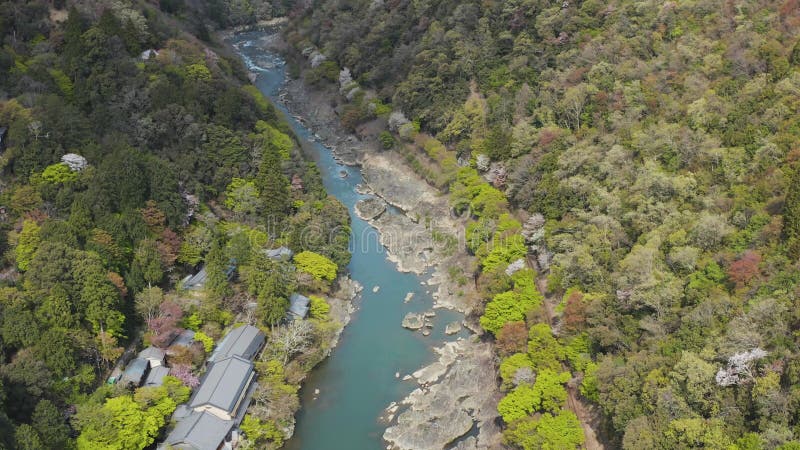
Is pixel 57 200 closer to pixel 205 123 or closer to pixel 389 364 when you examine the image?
pixel 205 123

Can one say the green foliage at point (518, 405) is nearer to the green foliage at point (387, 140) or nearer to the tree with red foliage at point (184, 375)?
the tree with red foliage at point (184, 375)

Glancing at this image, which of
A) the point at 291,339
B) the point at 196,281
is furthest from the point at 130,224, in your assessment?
the point at 291,339

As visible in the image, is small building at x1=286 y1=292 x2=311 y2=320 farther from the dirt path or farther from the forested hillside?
the dirt path

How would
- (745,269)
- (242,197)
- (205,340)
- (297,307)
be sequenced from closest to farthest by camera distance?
(745,269), (205,340), (297,307), (242,197)

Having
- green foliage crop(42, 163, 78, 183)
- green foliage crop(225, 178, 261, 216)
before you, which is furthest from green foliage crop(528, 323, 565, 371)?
green foliage crop(42, 163, 78, 183)

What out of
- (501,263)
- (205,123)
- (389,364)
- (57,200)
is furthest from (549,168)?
(57,200)

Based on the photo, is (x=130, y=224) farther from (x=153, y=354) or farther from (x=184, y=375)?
(x=184, y=375)

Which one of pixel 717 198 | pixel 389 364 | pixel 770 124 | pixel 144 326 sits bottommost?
pixel 389 364
